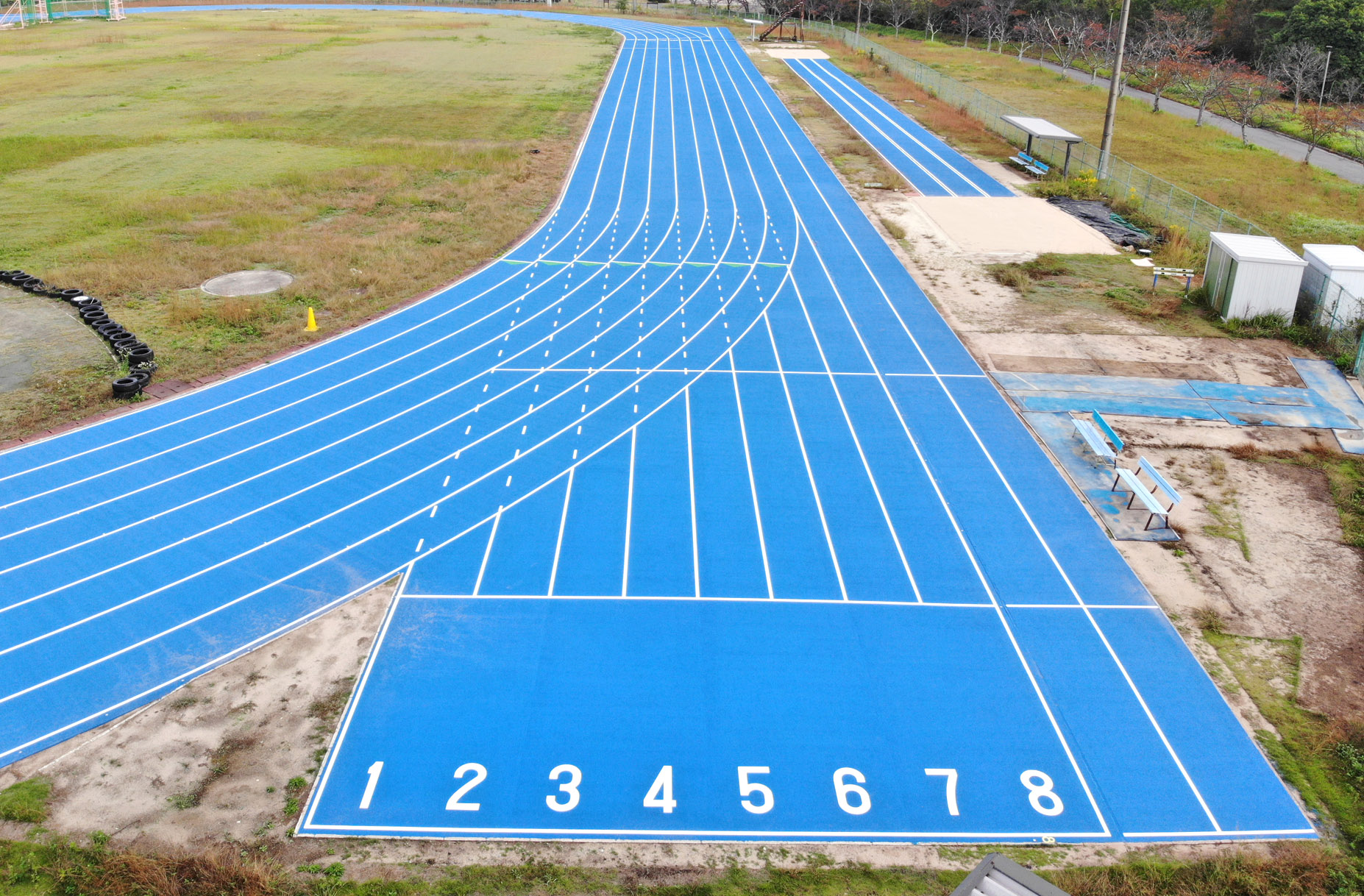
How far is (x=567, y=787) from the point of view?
8.66 m

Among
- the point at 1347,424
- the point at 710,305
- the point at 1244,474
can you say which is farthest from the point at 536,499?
the point at 1347,424

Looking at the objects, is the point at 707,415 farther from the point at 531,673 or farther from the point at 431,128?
the point at 431,128

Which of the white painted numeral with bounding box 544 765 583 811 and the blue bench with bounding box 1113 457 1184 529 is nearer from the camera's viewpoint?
the white painted numeral with bounding box 544 765 583 811

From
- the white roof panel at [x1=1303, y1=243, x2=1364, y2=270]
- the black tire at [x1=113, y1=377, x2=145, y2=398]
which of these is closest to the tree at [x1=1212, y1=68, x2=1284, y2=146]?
the white roof panel at [x1=1303, y1=243, x2=1364, y2=270]

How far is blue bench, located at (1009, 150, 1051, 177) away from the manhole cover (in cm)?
2427

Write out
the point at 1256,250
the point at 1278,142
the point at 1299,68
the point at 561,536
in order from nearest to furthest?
the point at 561,536 → the point at 1256,250 → the point at 1278,142 → the point at 1299,68

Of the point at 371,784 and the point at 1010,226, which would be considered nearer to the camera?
the point at 371,784

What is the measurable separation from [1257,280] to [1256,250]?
78 centimetres

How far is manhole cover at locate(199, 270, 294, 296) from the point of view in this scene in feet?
67.5

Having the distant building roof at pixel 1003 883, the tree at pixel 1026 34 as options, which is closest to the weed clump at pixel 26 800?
the distant building roof at pixel 1003 883

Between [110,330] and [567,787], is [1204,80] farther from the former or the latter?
[567,787]

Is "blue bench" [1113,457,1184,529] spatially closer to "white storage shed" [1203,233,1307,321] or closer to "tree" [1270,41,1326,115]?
"white storage shed" [1203,233,1307,321]

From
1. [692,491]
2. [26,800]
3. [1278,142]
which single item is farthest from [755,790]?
[1278,142]

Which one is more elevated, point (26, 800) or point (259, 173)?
point (259, 173)
